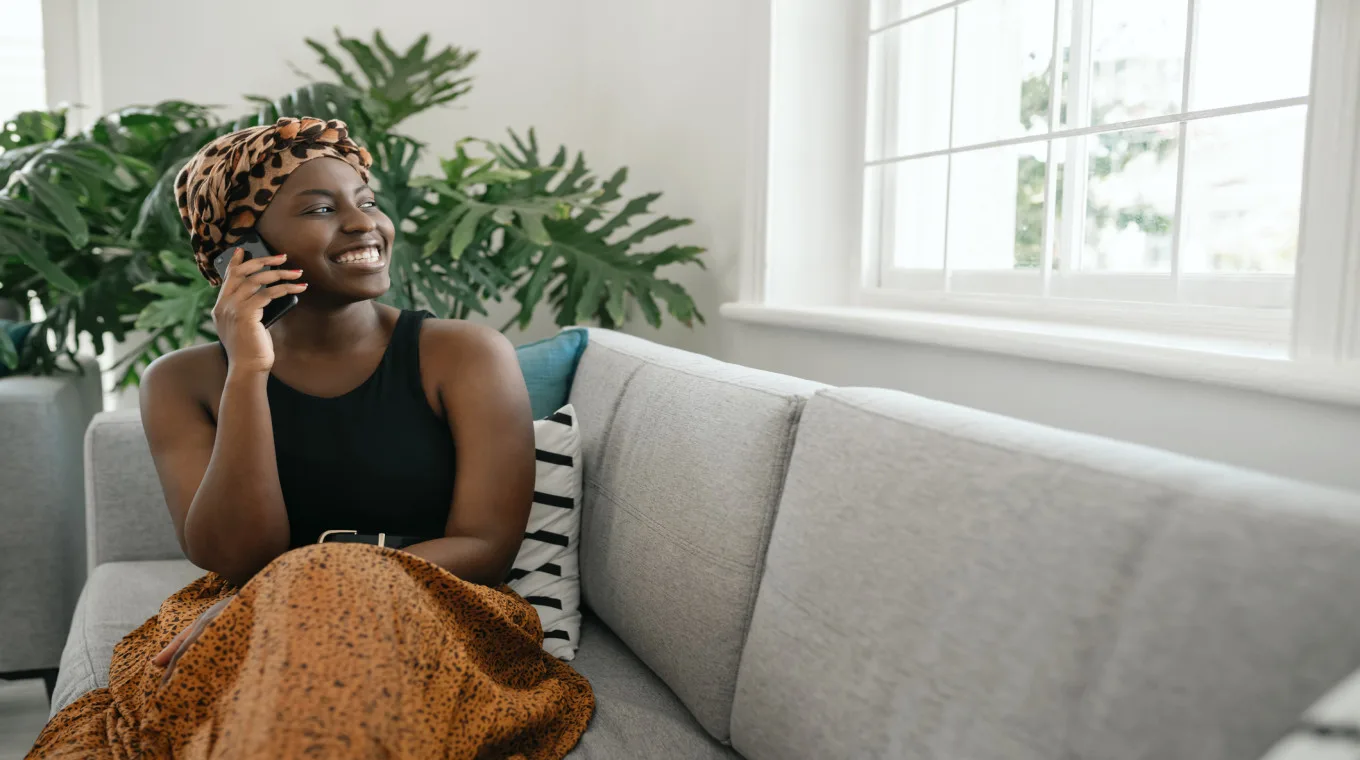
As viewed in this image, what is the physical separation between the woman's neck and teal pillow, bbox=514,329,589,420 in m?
0.47

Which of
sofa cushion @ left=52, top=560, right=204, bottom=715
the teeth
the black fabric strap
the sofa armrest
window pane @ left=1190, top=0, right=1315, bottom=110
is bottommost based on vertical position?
sofa cushion @ left=52, top=560, right=204, bottom=715

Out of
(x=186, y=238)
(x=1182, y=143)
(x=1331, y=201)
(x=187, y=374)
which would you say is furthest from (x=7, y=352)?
(x=1331, y=201)

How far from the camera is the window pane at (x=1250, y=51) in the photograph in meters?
1.35

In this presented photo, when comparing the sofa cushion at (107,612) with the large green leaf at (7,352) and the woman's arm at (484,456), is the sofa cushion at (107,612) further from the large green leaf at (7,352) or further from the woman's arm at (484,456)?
the large green leaf at (7,352)

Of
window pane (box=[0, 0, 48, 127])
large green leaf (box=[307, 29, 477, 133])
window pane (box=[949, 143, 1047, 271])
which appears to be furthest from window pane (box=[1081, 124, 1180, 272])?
window pane (box=[0, 0, 48, 127])

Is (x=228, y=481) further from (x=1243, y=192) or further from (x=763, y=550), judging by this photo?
(x=1243, y=192)

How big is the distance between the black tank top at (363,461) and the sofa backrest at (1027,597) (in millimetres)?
542

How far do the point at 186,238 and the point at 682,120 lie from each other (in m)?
1.31

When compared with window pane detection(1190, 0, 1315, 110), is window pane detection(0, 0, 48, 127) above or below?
above

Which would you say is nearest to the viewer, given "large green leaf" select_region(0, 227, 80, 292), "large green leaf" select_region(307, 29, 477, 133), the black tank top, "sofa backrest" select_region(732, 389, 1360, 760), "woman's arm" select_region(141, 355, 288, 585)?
"sofa backrest" select_region(732, 389, 1360, 760)

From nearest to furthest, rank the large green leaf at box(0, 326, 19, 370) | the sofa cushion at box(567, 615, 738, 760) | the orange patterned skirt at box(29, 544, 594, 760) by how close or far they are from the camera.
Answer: the orange patterned skirt at box(29, 544, 594, 760)
the sofa cushion at box(567, 615, 738, 760)
the large green leaf at box(0, 326, 19, 370)

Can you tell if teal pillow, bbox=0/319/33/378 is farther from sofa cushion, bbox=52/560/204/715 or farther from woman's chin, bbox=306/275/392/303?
woman's chin, bbox=306/275/392/303

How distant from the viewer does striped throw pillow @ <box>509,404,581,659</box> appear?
60.1 inches

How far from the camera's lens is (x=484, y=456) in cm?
138
